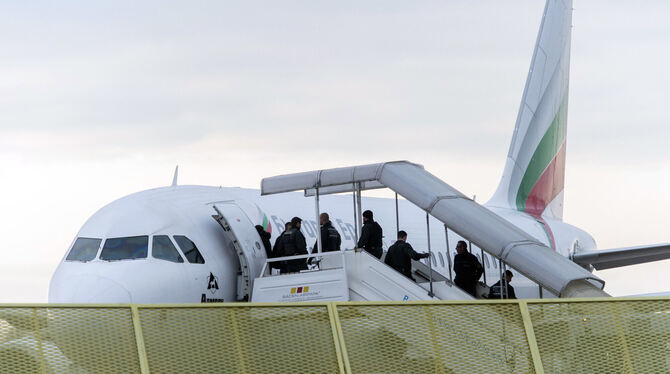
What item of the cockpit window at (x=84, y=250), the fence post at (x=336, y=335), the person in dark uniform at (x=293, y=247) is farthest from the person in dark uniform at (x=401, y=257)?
the fence post at (x=336, y=335)

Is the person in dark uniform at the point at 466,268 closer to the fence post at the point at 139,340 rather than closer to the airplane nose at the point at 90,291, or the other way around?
the airplane nose at the point at 90,291

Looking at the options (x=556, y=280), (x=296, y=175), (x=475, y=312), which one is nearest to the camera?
(x=475, y=312)

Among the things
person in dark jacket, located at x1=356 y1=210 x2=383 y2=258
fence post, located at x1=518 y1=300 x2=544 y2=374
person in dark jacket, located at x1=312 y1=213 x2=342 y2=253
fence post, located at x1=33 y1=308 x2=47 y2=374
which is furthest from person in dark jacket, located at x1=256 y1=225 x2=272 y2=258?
fence post, located at x1=33 y1=308 x2=47 y2=374

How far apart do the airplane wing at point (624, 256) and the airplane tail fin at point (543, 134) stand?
4223mm

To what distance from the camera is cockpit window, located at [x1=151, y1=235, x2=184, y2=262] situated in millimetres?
14211

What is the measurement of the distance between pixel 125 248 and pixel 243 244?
1.91 metres

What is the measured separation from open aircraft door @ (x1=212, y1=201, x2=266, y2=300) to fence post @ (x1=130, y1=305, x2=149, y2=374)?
700cm

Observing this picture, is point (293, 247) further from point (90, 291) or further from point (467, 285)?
point (90, 291)

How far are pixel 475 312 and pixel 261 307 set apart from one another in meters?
1.96

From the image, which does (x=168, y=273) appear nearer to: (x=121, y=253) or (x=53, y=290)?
(x=121, y=253)

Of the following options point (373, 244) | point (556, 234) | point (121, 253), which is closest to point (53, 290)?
point (121, 253)

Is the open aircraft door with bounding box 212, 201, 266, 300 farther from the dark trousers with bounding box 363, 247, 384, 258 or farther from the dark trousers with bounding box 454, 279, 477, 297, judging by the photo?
the dark trousers with bounding box 454, 279, 477, 297

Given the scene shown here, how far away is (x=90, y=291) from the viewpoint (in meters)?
13.1

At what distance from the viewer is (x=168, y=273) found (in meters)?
13.9
